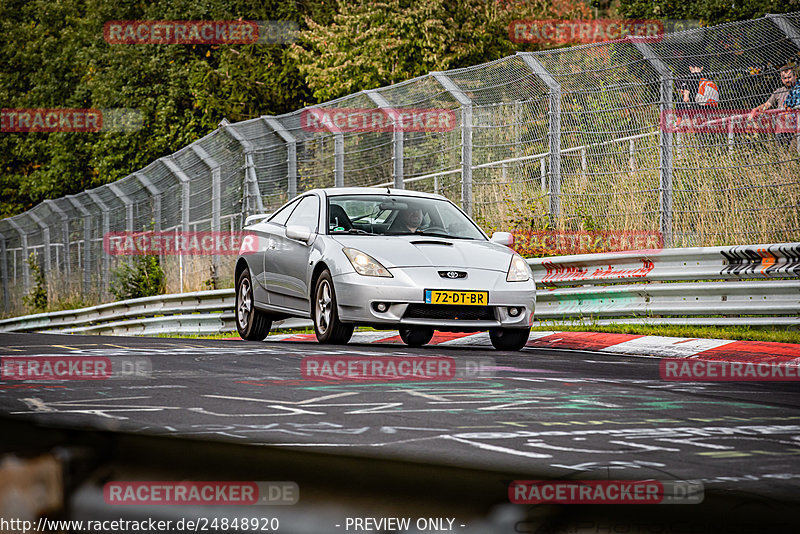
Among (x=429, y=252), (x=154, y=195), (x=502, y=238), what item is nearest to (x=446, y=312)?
(x=429, y=252)

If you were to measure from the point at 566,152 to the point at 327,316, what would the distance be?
480cm

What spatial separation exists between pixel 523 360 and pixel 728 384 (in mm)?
2033

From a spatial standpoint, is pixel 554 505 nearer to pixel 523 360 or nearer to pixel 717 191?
pixel 523 360

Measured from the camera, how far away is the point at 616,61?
1341cm

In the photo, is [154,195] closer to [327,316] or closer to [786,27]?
[327,316]

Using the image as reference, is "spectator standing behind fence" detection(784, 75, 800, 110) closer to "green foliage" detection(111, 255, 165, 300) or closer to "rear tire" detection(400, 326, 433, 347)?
"rear tire" detection(400, 326, 433, 347)

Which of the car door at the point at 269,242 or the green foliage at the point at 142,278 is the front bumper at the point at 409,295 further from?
the green foliage at the point at 142,278

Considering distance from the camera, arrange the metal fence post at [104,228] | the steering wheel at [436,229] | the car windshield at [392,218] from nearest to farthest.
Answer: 1. the car windshield at [392,218]
2. the steering wheel at [436,229]
3. the metal fence post at [104,228]

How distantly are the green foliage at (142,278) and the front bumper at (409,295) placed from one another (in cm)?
1372

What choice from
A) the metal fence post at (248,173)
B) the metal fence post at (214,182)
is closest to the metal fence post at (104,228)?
the metal fence post at (214,182)

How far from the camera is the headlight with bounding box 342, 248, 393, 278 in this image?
1005cm

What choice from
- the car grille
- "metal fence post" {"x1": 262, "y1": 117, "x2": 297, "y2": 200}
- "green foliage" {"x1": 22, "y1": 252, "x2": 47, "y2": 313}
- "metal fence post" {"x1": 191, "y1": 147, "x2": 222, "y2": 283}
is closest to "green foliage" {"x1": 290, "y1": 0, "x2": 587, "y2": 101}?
"metal fence post" {"x1": 191, "y1": 147, "x2": 222, "y2": 283}

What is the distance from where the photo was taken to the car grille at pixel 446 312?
10008mm

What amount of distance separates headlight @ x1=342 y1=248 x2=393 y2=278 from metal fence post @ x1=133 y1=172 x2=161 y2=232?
1268 centimetres
